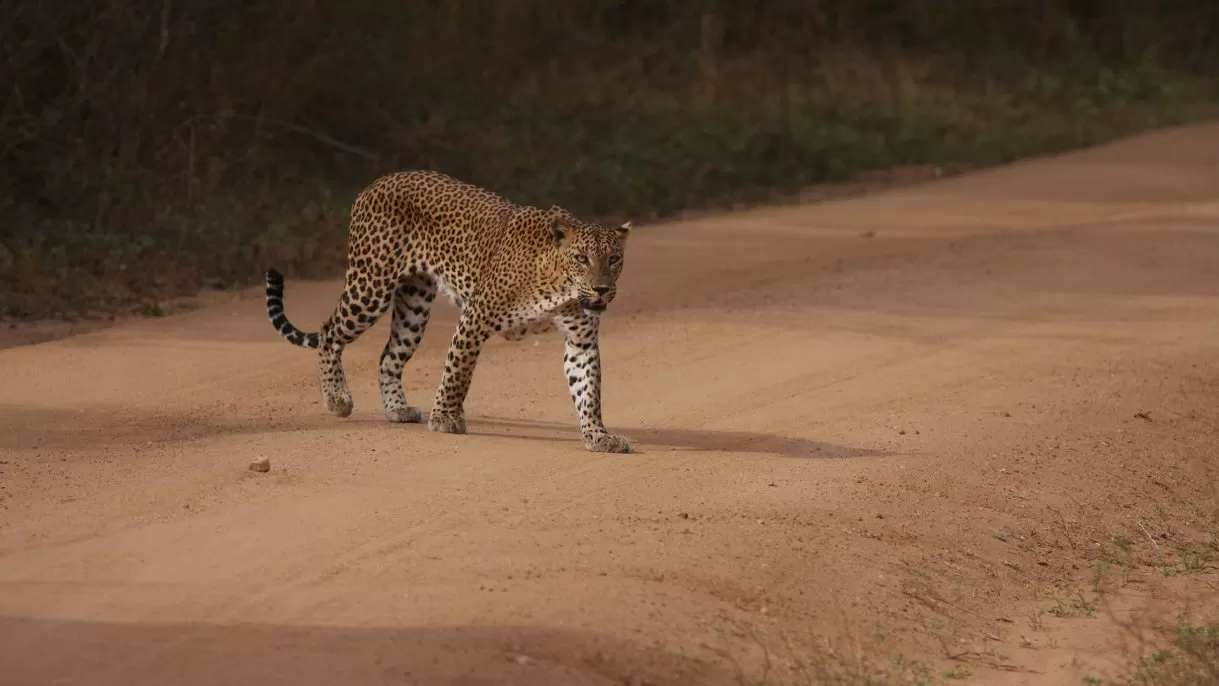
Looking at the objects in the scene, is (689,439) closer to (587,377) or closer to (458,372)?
(587,377)

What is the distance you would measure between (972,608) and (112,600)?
3004 mm

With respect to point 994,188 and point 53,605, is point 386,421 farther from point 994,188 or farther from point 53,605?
point 994,188

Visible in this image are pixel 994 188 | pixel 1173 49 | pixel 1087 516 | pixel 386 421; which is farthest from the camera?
pixel 1173 49

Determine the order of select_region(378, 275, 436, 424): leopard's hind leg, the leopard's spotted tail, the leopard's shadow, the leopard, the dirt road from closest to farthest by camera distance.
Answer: the dirt road < the leopard < the leopard's shadow < select_region(378, 275, 436, 424): leopard's hind leg < the leopard's spotted tail

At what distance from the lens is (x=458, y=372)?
8.73 meters

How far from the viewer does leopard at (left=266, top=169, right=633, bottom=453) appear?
27.8 feet

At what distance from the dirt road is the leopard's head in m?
0.70

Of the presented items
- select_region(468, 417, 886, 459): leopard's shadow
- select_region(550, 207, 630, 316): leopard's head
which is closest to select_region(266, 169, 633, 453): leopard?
select_region(550, 207, 630, 316): leopard's head

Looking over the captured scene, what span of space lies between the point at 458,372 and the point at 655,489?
1.40 m

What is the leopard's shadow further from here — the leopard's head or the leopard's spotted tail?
the leopard's spotted tail

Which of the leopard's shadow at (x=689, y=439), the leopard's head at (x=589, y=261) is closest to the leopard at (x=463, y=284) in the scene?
the leopard's head at (x=589, y=261)

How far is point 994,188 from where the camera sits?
1777 centimetres

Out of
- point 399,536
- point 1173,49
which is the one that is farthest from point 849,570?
point 1173,49

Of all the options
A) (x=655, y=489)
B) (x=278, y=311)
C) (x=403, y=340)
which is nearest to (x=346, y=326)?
(x=403, y=340)
